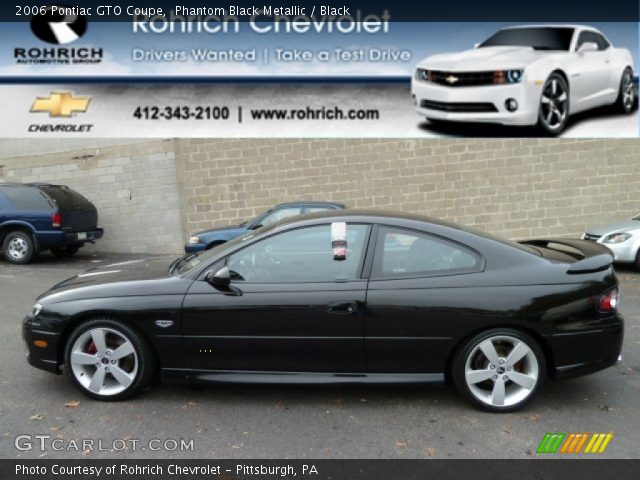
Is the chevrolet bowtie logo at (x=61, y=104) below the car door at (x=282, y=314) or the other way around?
the other way around

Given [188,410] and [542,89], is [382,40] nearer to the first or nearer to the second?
[542,89]

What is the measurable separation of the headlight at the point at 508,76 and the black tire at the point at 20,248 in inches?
354

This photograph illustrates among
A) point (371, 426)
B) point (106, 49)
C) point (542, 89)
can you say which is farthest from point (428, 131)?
point (371, 426)

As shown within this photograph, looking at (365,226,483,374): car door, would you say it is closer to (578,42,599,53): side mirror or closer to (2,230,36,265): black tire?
(578,42,599,53): side mirror

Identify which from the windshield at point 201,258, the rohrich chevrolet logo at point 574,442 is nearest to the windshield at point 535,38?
the windshield at point 201,258

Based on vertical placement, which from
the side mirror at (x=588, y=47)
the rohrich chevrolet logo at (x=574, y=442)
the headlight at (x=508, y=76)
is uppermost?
the side mirror at (x=588, y=47)

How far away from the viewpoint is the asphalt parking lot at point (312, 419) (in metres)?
3.52

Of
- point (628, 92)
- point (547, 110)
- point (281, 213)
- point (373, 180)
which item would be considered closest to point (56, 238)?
point (281, 213)

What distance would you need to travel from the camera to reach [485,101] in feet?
29.3

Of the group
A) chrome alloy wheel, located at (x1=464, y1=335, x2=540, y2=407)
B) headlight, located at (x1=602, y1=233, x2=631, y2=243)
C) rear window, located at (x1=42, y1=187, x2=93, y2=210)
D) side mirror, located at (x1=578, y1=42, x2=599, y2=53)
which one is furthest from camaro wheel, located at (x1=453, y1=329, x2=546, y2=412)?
rear window, located at (x1=42, y1=187, x2=93, y2=210)

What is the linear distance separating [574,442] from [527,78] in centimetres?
626

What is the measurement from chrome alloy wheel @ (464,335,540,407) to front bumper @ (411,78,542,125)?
565 centimetres

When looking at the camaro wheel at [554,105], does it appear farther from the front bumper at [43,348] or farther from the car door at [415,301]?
the front bumper at [43,348]

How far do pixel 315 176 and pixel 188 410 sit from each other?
30.5 feet
